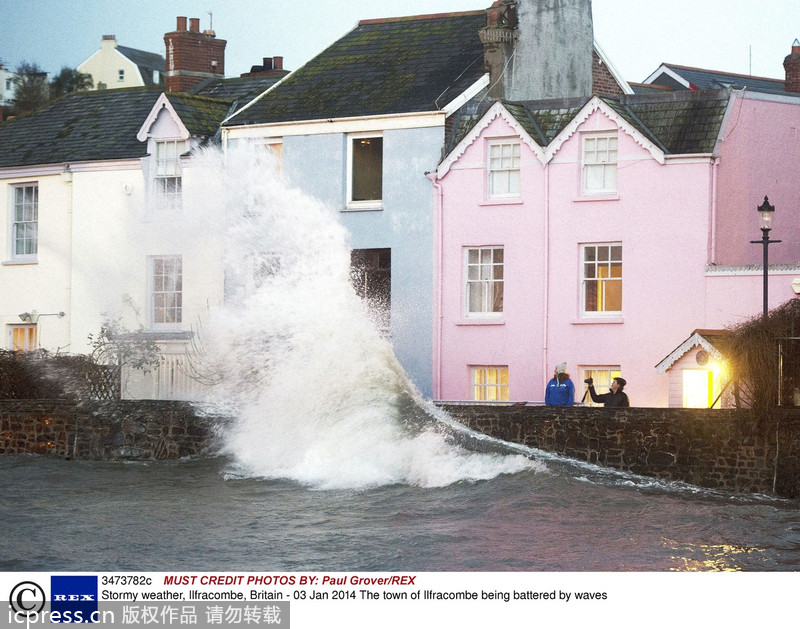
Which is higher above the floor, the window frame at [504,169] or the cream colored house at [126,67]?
the cream colored house at [126,67]

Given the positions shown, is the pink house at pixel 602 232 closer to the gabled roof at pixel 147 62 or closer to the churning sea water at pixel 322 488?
the churning sea water at pixel 322 488

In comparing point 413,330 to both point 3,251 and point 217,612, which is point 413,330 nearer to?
point 3,251

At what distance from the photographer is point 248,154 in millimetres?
34562

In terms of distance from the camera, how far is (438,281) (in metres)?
32.6

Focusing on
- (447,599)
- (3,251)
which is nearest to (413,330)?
(3,251)

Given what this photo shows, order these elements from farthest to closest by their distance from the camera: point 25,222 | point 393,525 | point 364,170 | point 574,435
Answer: point 25,222 < point 364,170 < point 574,435 < point 393,525

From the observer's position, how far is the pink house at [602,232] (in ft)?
98.3

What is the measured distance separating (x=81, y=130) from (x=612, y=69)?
1363cm

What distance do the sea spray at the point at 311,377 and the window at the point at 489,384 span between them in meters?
2.32

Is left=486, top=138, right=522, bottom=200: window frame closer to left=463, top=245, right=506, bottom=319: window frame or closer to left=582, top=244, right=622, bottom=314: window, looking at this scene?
left=463, top=245, right=506, bottom=319: window frame

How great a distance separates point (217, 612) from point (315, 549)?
635 centimetres

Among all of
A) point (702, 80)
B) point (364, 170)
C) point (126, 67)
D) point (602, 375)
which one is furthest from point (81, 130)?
point (702, 80)

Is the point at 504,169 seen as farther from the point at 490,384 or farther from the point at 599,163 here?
the point at 490,384

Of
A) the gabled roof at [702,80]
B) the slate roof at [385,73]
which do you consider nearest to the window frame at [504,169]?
the slate roof at [385,73]
